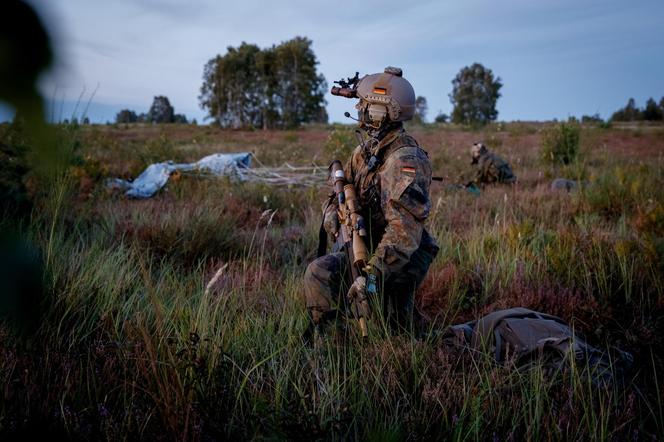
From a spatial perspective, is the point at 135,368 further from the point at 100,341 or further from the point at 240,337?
the point at 240,337

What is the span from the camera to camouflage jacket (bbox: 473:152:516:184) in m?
9.49

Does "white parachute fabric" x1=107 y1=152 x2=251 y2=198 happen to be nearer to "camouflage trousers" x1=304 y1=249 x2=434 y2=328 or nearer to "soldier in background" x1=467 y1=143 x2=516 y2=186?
"soldier in background" x1=467 y1=143 x2=516 y2=186

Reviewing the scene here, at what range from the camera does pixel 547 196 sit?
7.49m

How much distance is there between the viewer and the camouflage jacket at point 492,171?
9492 mm

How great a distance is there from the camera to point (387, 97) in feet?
9.93

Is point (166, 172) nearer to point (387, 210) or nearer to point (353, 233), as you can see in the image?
point (353, 233)

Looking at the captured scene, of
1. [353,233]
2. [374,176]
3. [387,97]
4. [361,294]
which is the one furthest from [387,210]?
[387,97]

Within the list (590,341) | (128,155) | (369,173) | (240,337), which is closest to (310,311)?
(240,337)

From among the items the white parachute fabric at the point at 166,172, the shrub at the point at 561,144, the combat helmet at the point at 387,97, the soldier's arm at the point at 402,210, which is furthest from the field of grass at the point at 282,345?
the shrub at the point at 561,144

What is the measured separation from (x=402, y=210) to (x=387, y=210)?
95 millimetres

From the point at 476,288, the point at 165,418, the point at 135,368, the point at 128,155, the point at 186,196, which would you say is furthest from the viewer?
the point at 128,155

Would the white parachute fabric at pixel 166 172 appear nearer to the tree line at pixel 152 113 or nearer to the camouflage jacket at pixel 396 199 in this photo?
the tree line at pixel 152 113

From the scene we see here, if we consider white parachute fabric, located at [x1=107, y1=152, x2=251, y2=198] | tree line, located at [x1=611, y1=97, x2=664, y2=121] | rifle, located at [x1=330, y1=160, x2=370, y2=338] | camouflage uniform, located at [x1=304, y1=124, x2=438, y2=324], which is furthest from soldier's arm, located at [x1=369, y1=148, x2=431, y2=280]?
tree line, located at [x1=611, y1=97, x2=664, y2=121]

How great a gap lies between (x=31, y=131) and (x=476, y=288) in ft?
12.7
